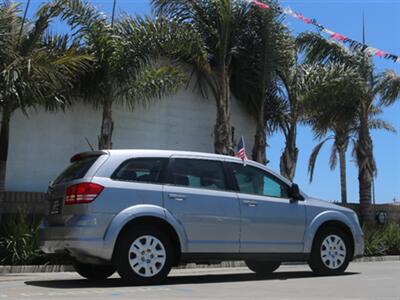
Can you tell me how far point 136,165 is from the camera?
29.8ft

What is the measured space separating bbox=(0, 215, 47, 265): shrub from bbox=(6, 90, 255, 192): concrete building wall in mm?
3612

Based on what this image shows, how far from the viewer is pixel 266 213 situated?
9719mm

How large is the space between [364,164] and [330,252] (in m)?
10.9

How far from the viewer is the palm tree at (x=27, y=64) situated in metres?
13.2

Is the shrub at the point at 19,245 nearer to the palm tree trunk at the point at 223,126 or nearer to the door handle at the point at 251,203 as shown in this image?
the door handle at the point at 251,203

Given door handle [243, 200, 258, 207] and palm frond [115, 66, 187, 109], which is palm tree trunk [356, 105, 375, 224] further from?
door handle [243, 200, 258, 207]

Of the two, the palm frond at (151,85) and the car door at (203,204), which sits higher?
the palm frond at (151,85)

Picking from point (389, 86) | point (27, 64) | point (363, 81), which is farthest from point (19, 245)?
point (389, 86)

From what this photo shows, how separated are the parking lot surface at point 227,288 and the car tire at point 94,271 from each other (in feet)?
0.43

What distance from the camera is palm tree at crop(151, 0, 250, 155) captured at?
685 inches

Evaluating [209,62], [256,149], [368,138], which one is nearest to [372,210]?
[368,138]

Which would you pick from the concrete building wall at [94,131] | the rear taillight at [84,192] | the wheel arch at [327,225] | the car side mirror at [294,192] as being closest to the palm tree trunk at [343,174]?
the concrete building wall at [94,131]

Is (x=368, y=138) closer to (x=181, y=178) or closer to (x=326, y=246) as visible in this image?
(x=326, y=246)

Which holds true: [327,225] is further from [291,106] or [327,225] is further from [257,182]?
[291,106]
